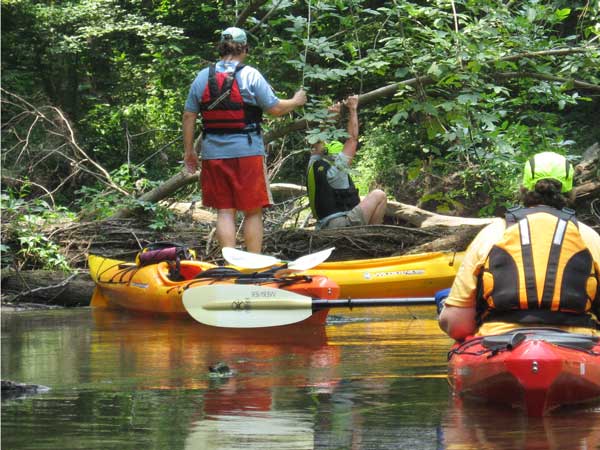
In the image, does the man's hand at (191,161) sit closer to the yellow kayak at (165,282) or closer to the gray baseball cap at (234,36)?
the yellow kayak at (165,282)

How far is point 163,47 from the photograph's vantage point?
16.9m

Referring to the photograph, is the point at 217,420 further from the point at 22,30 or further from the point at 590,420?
the point at 22,30

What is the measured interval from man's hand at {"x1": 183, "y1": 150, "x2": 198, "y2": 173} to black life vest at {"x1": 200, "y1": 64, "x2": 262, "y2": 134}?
1.42 ft

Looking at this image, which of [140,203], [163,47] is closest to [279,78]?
[140,203]

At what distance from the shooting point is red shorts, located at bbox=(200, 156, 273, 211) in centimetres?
837

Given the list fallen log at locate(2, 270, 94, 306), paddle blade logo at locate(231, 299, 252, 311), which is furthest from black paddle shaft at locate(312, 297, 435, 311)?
fallen log at locate(2, 270, 94, 306)

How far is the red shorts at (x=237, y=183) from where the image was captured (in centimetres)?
837

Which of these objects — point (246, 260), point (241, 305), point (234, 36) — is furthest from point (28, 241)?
point (241, 305)

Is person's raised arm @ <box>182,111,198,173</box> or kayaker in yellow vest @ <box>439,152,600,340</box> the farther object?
person's raised arm @ <box>182,111,198,173</box>

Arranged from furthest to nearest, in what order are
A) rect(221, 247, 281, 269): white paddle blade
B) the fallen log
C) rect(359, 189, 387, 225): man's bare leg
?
rect(359, 189, 387, 225): man's bare leg < the fallen log < rect(221, 247, 281, 269): white paddle blade

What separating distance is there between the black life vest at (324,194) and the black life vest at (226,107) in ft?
5.07

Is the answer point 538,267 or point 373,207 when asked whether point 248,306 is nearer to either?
point 373,207

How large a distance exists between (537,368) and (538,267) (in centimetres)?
36

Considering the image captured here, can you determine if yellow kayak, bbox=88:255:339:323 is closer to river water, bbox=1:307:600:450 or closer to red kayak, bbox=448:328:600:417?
river water, bbox=1:307:600:450
